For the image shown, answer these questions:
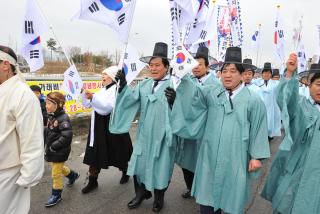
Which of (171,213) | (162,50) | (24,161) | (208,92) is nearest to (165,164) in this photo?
(171,213)

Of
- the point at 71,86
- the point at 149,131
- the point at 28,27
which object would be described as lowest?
the point at 149,131

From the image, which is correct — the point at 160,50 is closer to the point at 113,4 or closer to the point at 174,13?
the point at 174,13

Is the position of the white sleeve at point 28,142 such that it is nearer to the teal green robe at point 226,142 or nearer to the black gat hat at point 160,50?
the teal green robe at point 226,142

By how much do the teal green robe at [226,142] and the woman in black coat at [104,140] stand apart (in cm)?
130

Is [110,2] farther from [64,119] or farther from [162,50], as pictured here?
[64,119]

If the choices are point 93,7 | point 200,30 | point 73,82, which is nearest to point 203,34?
point 200,30

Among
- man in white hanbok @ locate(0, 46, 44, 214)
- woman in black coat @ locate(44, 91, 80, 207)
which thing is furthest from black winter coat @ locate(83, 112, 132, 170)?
man in white hanbok @ locate(0, 46, 44, 214)

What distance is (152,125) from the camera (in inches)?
148

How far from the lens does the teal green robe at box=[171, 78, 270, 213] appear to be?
9.78 feet

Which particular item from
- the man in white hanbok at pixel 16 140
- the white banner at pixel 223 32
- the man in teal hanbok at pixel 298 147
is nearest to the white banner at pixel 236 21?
the white banner at pixel 223 32

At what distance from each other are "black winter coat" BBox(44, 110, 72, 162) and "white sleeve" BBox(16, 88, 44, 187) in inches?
66.3

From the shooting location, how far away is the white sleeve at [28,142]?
92.4 inches

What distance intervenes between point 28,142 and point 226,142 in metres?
1.76

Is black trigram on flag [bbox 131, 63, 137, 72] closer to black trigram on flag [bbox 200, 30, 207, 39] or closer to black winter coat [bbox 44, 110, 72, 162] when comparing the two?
black trigram on flag [bbox 200, 30, 207, 39]
